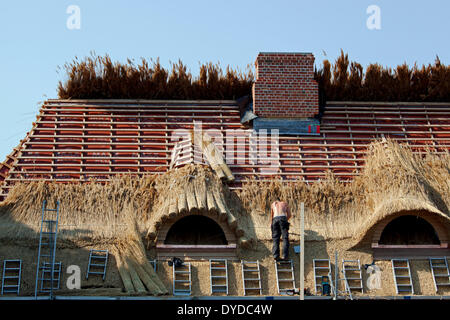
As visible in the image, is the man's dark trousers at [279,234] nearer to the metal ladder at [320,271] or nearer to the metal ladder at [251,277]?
the metal ladder at [251,277]

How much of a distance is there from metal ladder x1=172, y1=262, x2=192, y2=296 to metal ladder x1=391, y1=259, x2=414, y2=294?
4044 millimetres

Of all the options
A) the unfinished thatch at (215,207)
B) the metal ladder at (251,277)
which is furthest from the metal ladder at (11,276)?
the metal ladder at (251,277)

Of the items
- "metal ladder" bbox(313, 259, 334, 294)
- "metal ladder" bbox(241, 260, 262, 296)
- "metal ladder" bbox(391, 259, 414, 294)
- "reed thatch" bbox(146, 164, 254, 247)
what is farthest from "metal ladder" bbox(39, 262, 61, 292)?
"metal ladder" bbox(391, 259, 414, 294)

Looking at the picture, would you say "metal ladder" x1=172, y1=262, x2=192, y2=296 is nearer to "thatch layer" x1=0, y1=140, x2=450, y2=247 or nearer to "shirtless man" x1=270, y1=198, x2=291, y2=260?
"thatch layer" x1=0, y1=140, x2=450, y2=247

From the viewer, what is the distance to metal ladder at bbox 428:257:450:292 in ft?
46.4

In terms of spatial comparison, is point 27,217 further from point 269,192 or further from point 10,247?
point 269,192

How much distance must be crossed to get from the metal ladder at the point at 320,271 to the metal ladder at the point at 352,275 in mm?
316

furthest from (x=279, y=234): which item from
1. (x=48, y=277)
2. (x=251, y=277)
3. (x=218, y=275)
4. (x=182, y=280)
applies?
(x=48, y=277)

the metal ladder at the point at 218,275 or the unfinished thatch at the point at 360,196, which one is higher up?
the unfinished thatch at the point at 360,196

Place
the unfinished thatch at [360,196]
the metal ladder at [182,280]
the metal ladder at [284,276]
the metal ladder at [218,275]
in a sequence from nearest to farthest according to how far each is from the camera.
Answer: the metal ladder at [182,280]
the metal ladder at [218,275]
the metal ladder at [284,276]
the unfinished thatch at [360,196]

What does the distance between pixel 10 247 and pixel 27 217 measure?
749mm

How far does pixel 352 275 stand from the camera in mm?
14211

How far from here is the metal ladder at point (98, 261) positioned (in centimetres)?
1365
